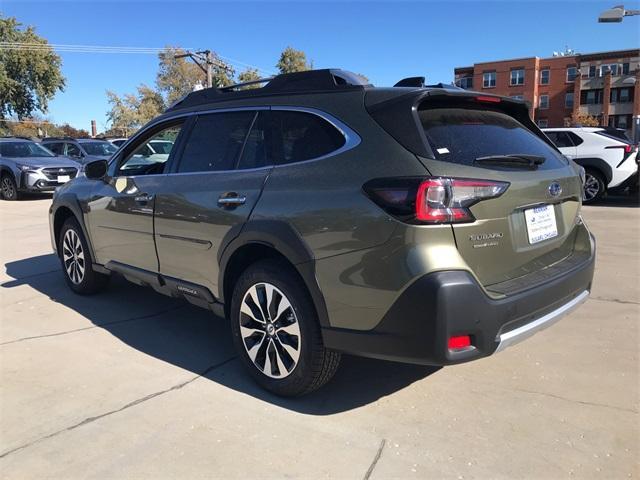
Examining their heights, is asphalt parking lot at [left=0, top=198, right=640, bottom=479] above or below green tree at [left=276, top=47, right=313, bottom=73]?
below

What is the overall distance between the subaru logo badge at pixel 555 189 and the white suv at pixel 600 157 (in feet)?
29.4

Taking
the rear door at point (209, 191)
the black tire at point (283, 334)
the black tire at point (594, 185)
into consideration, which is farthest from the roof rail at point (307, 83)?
the black tire at point (594, 185)

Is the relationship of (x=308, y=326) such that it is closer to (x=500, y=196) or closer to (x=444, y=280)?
(x=444, y=280)

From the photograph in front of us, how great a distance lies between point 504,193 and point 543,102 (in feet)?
197

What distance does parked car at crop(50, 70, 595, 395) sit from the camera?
245 centimetres

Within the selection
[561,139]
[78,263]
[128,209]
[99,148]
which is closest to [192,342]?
[128,209]

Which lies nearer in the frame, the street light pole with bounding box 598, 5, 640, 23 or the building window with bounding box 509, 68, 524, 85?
the street light pole with bounding box 598, 5, 640, 23

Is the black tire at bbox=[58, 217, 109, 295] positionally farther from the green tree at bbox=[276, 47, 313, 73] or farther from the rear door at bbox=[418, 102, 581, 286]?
the green tree at bbox=[276, 47, 313, 73]

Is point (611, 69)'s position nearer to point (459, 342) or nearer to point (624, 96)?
point (624, 96)

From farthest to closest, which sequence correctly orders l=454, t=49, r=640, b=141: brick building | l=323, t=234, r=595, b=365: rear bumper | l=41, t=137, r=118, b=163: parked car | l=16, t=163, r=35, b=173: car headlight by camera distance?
l=454, t=49, r=640, b=141: brick building
l=41, t=137, r=118, b=163: parked car
l=16, t=163, r=35, b=173: car headlight
l=323, t=234, r=595, b=365: rear bumper

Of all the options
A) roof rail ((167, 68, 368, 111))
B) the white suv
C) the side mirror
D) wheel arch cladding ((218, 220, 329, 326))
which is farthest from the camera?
the white suv

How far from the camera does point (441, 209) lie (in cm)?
243

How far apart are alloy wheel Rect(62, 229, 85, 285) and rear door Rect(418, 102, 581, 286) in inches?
151

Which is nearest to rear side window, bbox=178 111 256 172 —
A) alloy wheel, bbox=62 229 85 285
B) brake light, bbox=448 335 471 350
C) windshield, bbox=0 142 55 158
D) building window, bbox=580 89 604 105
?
brake light, bbox=448 335 471 350
